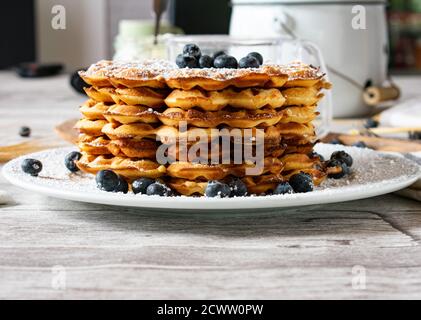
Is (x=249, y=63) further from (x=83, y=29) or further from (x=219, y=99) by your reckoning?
(x=83, y=29)

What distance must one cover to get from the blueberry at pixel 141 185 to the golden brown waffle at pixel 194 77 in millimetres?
106

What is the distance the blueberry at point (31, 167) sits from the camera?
0.96 m

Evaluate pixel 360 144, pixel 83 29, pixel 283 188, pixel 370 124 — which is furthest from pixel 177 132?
pixel 83 29

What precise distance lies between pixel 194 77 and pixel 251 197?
0.51ft

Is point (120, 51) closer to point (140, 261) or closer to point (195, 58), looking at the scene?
point (195, 58)

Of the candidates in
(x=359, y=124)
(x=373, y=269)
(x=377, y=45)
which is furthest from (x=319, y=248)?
(x=377, y=45)

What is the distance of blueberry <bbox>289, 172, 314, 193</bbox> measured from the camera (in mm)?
859

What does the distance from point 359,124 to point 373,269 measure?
1.08 meters

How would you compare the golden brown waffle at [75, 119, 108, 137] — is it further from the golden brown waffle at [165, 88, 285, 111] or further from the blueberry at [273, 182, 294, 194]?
the blueberry at [273, 182, 294, 194]

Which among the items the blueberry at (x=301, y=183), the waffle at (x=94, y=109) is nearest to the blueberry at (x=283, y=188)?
the blueberry at (x=301, y=183)

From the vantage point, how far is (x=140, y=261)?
682 mm

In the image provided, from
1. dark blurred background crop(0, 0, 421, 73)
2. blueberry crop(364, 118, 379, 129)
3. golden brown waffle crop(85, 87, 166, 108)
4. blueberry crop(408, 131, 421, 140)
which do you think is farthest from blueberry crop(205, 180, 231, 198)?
dark blurred background crop(0, 0, 421, 73)
